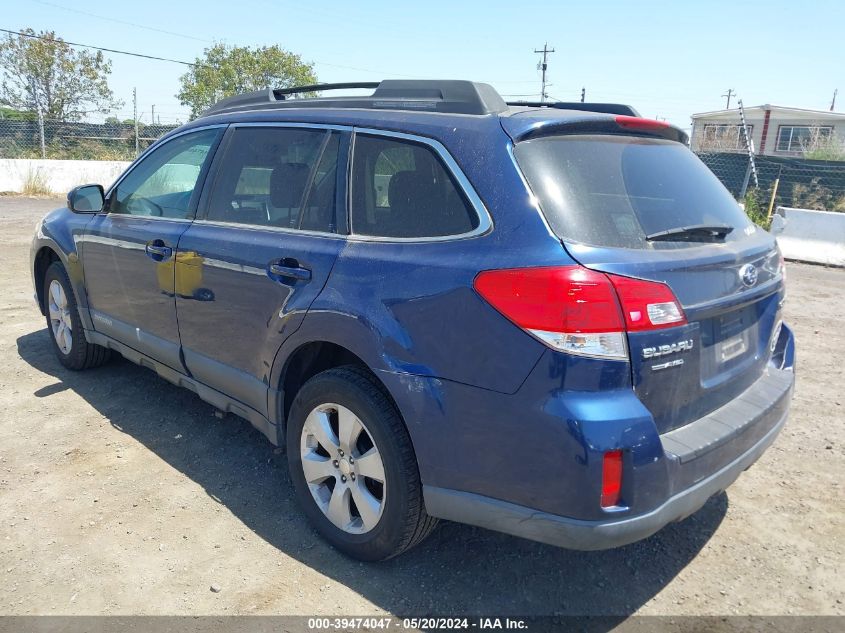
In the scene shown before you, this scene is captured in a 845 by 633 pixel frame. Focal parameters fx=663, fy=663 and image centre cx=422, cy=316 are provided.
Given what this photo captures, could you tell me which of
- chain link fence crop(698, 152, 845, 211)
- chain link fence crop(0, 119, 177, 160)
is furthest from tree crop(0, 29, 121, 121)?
chain link fence crop(698, 152, 845, 211)

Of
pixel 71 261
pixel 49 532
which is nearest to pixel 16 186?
pixel 71 261

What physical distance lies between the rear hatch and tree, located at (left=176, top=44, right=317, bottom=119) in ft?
156

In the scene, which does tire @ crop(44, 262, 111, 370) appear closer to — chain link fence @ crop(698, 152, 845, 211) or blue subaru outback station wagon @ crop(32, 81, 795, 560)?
blue subaru outback station wagon @ crop(32, 81, 795, 560)

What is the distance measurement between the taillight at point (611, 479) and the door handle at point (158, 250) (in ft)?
8.67

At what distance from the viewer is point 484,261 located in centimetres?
227

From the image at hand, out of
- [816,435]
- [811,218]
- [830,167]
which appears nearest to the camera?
[816,435]

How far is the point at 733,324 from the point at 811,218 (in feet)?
31.7

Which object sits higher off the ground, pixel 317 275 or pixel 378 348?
pixel 317 275

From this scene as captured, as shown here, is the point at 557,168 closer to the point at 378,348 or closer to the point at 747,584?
the point at 378,348

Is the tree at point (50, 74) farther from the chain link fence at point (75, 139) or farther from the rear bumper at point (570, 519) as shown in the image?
the rear bumper at point (570, 519)

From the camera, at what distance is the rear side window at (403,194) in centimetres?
247

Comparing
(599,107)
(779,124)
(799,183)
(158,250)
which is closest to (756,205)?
(799,183)

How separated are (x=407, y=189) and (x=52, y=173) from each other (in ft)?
62.7

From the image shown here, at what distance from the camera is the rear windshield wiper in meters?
2.39
